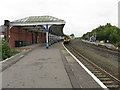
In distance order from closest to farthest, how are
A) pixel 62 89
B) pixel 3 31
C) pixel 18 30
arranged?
pixel 62 89 < pixel 3 31 < pixel 18 30

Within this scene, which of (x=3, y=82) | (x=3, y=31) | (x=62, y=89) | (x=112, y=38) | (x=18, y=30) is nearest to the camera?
(x=62, y=89)

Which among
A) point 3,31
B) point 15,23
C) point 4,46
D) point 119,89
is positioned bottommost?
point 119,89

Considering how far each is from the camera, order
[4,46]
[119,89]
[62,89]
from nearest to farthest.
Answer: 1. [62,89]
2. [119,89]
3. [4,46]

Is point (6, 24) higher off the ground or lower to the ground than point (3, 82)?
higher

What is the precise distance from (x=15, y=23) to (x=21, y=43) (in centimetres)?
495

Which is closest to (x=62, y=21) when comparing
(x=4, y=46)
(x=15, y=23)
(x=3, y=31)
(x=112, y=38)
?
(x=15, y=23)

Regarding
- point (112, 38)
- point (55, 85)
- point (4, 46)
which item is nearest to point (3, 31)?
point (4, 46)

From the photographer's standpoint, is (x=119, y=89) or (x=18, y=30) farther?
(x=18, y=30)

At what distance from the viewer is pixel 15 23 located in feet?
74.8

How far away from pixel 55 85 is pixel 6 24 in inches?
762

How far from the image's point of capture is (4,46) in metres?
13.2

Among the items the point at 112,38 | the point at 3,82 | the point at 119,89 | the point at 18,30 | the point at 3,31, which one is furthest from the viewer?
the point at 112,38

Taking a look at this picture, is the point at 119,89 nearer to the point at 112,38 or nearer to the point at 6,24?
the point at 6,24

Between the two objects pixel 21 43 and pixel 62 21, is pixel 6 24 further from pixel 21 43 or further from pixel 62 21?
pixel 62 21
